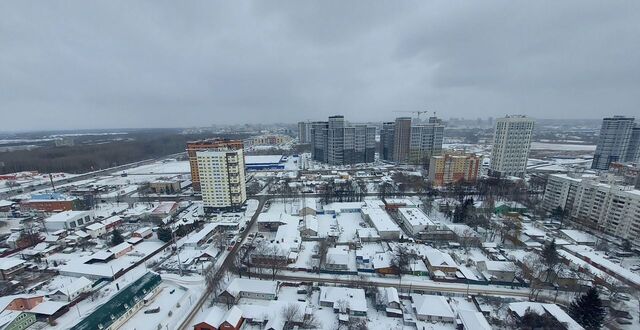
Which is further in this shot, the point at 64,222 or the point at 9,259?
the point at 64,222

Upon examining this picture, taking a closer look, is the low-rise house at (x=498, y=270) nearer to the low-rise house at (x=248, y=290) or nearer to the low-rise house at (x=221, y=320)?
the low-rise house at (x=248, y=290)

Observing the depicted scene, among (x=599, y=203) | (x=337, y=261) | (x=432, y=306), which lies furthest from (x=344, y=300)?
(x=599, y=203)

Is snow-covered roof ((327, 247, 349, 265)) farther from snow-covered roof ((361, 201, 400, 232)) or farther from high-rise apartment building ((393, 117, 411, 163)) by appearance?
high-rise apartment building ((393, 117, 411, 163))

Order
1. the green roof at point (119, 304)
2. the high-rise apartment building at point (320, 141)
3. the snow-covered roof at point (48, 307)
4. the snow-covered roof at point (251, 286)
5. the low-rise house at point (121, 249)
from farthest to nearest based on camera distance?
1. the high-rise apartment building at point (320, 141)
2. the low-rise house at point (121, 249)
3. the snow-covered roof at point (251, 286)
4. the snow-covered roof at point (48, 307)
5. the green roof at point (119, 304)

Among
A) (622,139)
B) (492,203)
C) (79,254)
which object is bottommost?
(79,254)

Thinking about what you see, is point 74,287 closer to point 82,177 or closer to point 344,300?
point 344,300

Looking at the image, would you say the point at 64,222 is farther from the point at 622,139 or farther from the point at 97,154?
the point at 622,139

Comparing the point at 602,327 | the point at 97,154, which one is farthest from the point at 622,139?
the point at 97,154

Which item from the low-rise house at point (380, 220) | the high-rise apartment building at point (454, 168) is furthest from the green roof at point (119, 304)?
the high-rise apartment building at point (454, 168)
